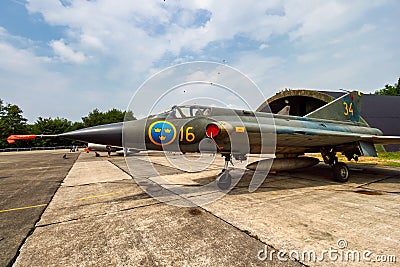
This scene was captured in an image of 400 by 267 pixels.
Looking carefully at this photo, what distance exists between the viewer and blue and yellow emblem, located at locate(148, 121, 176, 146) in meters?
5.95

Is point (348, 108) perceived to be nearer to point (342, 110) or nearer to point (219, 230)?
point (342, 110)

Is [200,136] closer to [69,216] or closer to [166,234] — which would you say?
[166,234]

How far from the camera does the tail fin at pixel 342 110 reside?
11.3 metres

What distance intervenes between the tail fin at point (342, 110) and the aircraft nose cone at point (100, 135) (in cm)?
979

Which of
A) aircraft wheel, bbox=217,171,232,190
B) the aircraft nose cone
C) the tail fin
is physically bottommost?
aircraft wheel, bbox=217,171,232,190

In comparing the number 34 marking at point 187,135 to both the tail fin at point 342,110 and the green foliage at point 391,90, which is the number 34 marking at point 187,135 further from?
the green foliage at point 391,90

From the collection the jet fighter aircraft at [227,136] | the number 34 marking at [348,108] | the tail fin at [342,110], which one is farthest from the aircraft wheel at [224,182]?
the number 34 marking at [348,108]

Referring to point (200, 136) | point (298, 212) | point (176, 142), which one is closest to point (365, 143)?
point (298, 212)

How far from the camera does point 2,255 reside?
10.7ft

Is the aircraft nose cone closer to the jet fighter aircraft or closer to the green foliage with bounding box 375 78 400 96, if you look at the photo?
the jet fighter aircraft

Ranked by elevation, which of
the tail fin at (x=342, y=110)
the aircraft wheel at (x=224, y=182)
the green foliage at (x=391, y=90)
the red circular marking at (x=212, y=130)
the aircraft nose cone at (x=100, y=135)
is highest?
the green foliage at (x=391, y=90)

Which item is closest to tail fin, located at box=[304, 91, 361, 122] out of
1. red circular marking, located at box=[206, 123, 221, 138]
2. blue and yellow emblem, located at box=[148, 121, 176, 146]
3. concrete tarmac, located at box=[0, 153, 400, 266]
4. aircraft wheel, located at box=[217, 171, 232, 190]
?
concrete tarmac, located at box=[0, 153, 400, 266]

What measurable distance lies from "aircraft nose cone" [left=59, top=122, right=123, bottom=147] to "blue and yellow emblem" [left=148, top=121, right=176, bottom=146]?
2.86 ft

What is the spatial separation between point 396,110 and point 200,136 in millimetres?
29805
